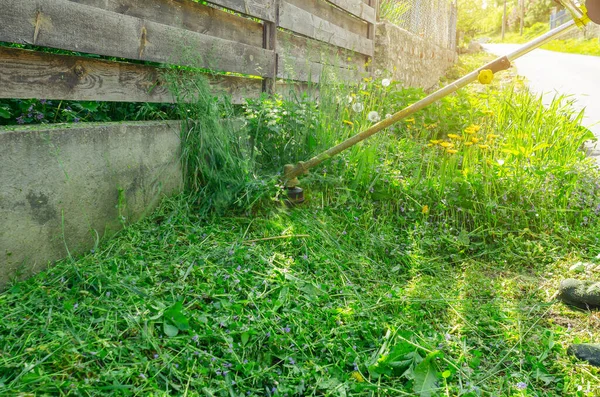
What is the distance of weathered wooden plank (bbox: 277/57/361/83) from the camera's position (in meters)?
3.95

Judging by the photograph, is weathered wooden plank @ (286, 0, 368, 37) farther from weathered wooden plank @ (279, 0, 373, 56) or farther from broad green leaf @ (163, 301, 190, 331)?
broad green leaf @ (163, 301, 190, 331)

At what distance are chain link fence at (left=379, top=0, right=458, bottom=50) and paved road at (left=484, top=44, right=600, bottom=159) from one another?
84.1 inches

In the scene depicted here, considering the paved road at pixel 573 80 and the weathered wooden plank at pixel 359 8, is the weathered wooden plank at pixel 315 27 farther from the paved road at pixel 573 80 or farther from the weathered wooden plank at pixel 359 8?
the paved road at pixel 573 80

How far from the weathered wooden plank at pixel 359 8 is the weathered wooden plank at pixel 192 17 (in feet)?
6.13

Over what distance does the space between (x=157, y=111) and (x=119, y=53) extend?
53 centimetres

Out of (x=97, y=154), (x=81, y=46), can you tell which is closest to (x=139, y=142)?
(x=97, y=154)

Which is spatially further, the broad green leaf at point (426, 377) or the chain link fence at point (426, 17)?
the chain link fence at point (426, 17)

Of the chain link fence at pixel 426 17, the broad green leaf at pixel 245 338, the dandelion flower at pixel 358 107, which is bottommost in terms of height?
the broad green leaf at pixel 245 338

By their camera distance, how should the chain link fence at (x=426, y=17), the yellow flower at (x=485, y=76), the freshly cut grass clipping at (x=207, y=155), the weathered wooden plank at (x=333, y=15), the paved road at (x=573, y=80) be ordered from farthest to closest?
the chain link fence at (x=426, y=17) < the paved road at (x=573, y=80) < the weathered wooden plank at (x=333, y=15) < the freshly cut grass clipping at (x=207, y=155) < the yellow flower at (x=485, y=76)

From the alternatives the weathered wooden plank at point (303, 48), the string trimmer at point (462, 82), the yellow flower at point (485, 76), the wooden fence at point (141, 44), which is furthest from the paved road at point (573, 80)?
the wooden fence at point (141, 44)

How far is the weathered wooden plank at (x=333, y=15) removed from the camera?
15.6 feet

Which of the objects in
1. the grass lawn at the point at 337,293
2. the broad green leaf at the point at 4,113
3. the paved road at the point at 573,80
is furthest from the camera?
the paved road at the point at 573,80

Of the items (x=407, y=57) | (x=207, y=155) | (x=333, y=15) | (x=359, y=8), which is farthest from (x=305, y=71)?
(x=407, y=57)

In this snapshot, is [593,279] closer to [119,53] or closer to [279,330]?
[279,330]
